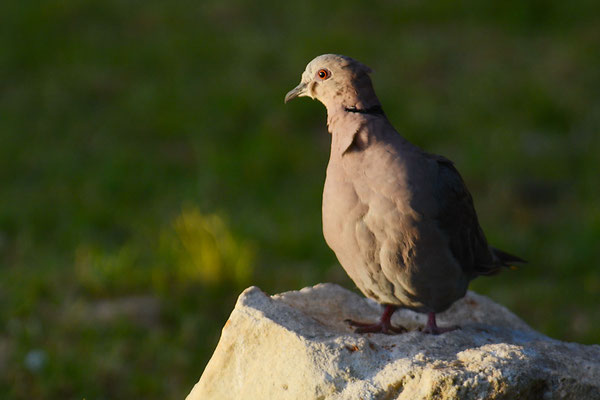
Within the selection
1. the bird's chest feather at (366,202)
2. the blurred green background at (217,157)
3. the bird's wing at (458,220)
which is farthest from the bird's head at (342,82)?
the blurred green background at (217,157)

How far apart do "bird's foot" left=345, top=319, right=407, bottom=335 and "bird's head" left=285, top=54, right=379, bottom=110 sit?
1019mm

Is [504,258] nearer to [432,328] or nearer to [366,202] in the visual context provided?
[432,328]

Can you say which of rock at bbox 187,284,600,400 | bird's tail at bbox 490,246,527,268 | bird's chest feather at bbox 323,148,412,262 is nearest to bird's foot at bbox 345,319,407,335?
rock at bbox 187,284,600,400

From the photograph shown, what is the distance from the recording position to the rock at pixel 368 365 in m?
3.01

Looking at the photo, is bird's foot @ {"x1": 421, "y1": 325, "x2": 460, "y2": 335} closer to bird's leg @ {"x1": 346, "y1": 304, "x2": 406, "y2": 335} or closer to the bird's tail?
bird's leg @ {"x1": 346, "y1": 304, "x2": 406, "y2": 335}

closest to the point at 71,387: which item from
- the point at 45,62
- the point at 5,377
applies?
the point at 5,377

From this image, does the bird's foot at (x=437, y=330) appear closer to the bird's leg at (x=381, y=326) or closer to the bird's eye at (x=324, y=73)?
the bird's leg at (x=381, y=326)

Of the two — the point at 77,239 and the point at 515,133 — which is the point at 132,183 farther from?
the point at 515,133

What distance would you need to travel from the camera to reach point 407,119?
898 centimetres

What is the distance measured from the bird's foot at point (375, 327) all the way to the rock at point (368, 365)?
0.11 m

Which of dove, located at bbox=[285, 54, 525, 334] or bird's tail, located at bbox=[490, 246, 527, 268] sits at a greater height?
dove, located at bbox=[285, 54, 525, 334]

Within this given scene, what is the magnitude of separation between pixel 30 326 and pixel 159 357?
0.97 m

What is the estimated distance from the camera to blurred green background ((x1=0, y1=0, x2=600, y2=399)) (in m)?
6.00

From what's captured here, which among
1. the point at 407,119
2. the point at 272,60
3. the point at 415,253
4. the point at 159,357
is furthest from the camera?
the point at 272,60
